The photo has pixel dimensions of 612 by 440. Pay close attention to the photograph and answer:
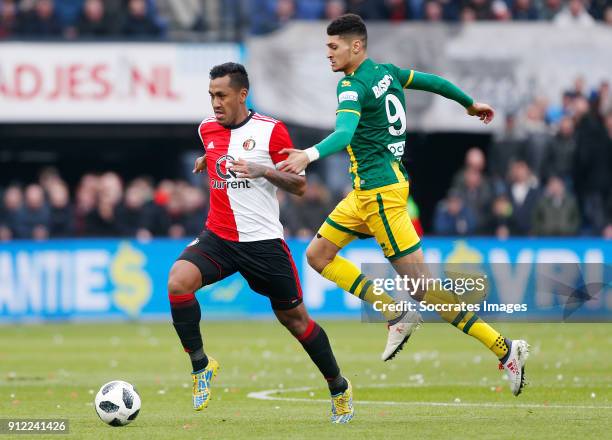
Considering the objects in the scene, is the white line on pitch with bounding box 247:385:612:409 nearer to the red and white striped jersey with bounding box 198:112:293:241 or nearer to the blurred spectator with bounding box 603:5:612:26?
the red and white striped jersey with bounding box 198:112:293:241

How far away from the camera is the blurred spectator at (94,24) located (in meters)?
25.3

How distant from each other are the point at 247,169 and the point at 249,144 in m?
0.82

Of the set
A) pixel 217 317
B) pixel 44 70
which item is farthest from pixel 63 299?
pixel 44 70

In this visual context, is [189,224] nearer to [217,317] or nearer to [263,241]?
[217,317]

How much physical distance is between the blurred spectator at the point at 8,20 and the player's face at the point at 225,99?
16.0 metres

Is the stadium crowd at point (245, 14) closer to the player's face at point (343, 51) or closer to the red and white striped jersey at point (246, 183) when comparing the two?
the player's face at point (343, 51)

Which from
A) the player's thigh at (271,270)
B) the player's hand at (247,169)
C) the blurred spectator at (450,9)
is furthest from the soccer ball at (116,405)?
the blurred spectator at (450,9)

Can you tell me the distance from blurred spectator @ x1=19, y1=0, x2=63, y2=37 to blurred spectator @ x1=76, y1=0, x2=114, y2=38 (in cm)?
43

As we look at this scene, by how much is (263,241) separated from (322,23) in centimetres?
1550

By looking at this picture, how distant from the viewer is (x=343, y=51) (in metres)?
10.3

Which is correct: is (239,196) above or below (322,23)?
below

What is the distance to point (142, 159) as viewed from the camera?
2920 centimetres

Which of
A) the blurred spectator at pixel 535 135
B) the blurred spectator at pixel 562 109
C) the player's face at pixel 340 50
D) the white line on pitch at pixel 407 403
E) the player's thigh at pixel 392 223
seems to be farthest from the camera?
the blurred spectator at pixel 562 109

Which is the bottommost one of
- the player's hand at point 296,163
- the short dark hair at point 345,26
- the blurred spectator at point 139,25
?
the player's hand at point 296,163
